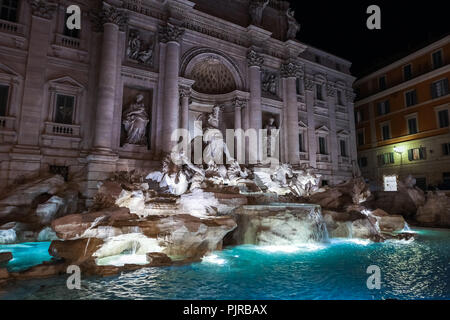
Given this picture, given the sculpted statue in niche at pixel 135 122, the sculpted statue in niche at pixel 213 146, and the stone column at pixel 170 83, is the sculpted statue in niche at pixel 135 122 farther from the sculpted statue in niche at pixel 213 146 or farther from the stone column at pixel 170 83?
the sculpted statue in niche at pixel 213 146

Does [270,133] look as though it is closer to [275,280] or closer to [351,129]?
[351,129]

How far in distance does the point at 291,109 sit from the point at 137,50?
10296 mm

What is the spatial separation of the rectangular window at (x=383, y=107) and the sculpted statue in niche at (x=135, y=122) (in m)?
Answer: 22.0

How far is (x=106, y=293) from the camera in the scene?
4070mm

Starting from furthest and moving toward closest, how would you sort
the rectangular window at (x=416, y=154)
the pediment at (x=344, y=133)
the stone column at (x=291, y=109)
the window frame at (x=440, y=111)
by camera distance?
the pediment at (x=344, y=133) → the rectangular window at (x=416, y=154) → the window frame at (x=440, y=111) → the stone column at (x=291, y=109)

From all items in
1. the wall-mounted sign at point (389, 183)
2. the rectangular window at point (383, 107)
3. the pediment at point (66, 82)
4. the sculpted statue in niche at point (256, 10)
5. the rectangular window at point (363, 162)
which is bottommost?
the wall-mounted sign at point (389, 183)

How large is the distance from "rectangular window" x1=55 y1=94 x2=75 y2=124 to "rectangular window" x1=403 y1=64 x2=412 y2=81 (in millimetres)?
25242

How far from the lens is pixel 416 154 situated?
21.8 metres

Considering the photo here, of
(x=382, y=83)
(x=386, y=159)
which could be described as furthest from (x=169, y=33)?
(x=386, y=159)

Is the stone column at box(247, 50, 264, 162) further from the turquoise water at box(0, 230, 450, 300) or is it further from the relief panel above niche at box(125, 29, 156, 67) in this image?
the turquoise water at box(0, 230, 450, 300)

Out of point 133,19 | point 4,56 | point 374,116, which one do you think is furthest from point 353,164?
point 4,56

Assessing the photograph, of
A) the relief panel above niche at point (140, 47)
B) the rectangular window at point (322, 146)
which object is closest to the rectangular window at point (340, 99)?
the rectangular window at point (322, 146)

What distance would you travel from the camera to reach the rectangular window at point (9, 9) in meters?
11.4

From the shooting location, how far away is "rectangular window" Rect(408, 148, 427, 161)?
2119 centimetres
